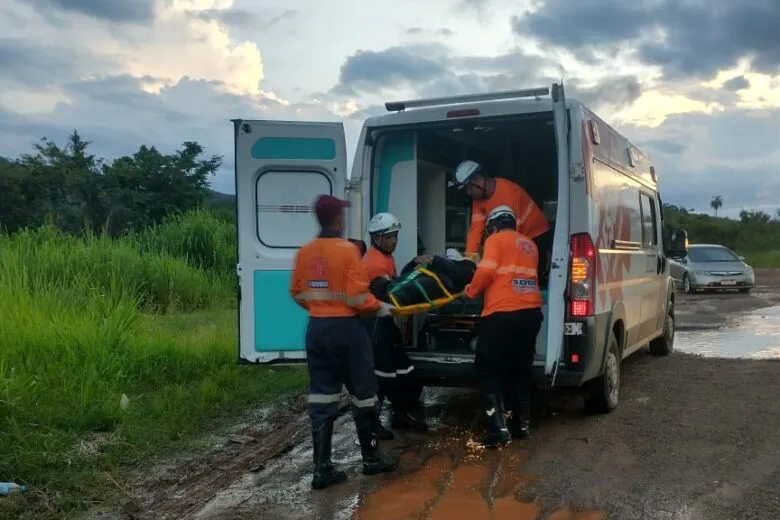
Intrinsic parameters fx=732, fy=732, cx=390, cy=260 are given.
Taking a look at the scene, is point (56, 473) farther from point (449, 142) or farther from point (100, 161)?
point (100, 161)

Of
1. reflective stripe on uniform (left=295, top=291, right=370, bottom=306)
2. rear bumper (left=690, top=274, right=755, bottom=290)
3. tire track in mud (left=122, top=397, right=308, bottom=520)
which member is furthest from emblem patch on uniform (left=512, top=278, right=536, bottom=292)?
rear bumper (left=690, top=274, right=755, bottom=290)

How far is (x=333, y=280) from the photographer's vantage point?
15.5ft

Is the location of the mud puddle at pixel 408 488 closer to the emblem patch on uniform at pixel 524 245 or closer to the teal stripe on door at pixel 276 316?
the teal stripe on door at pixel 276 316

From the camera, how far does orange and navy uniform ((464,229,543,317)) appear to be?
215 inches

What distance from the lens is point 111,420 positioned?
6.04 meters

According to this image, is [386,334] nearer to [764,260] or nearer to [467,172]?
[467,172]

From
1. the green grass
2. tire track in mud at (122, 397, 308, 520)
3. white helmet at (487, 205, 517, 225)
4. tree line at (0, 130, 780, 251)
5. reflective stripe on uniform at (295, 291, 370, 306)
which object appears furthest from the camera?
the green grass

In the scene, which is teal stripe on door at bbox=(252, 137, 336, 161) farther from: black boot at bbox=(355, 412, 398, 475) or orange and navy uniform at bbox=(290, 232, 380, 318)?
black boot at bbox=(355, 412, 398, 475)

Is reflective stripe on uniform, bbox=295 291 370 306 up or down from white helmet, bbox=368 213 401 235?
down

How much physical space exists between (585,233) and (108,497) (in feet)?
12.2

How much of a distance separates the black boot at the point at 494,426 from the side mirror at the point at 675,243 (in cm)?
430

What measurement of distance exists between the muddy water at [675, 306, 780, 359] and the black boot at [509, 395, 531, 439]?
5.13 meters

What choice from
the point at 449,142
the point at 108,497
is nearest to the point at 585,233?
the point at 449,142

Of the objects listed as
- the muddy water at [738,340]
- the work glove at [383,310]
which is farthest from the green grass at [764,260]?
the work glove at [383,310]
